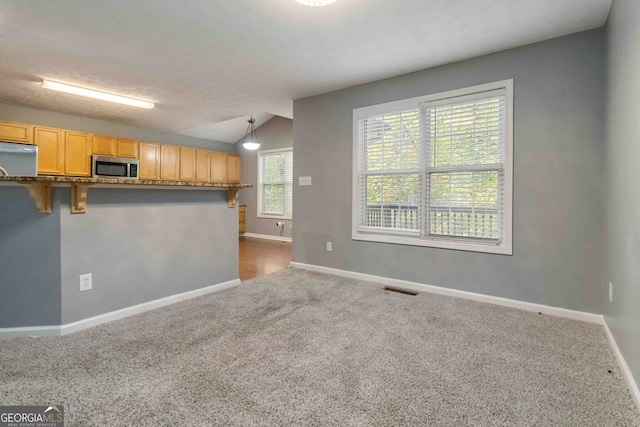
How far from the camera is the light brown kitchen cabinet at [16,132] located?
15.0 ft

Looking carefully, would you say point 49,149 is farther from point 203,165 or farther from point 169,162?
point 203,165

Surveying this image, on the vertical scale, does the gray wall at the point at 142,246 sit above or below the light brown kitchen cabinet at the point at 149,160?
below

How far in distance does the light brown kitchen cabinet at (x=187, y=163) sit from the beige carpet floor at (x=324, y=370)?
190 inches

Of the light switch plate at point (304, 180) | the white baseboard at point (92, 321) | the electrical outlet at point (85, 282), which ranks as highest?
the light switch plate at point (304, 180)

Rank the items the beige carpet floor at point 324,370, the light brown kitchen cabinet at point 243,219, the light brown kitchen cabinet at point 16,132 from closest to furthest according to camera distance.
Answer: the beige carpet floor at point 324,370 < the light brown kitchen cabinet at point 16,132 < the light brown kitchen cabinet at point 243,219

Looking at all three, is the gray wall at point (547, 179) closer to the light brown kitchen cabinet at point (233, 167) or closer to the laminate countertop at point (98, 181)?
the laminate countertop at point (98, 181)

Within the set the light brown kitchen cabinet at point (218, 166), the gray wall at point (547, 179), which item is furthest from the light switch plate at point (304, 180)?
the light brown kitchen cabinet at point (218, 166)

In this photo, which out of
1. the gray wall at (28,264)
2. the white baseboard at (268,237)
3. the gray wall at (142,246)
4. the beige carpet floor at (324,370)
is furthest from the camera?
the white baseboard at (268,237)

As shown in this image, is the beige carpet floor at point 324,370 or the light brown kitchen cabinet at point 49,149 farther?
the light brown kitchen cabinet at point 49,149

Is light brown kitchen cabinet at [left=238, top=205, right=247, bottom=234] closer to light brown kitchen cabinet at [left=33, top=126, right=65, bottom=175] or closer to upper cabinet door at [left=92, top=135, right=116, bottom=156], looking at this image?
upper cabinet door at [left=92, top=135, right=116, bottom=156]

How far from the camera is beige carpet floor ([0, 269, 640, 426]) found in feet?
4.72

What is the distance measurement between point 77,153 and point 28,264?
398 centimetres

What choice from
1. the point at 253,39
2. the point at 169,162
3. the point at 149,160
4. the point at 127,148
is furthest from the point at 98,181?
the point at 169,162

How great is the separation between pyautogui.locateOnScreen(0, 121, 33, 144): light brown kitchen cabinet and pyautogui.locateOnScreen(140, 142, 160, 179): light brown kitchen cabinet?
172cm
